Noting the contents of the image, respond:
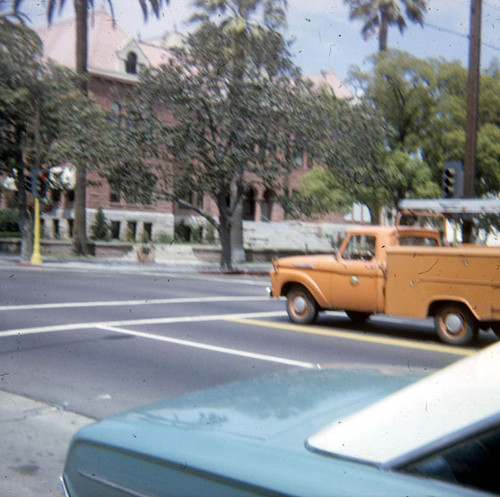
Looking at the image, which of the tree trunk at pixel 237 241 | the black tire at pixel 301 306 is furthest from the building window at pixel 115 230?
the black tire at pixel 301 306

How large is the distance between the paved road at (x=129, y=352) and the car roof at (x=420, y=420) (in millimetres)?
1365

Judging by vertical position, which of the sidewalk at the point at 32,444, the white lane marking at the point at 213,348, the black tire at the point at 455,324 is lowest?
the sidewalk at the point at 32,444

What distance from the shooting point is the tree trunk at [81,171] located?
31.8 meters

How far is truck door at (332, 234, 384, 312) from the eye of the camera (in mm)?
11570

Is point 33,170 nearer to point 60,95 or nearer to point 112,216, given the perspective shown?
point 60,95

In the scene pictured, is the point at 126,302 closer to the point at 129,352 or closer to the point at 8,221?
the point at 129,352

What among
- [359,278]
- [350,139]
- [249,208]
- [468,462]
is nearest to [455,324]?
[359,278]

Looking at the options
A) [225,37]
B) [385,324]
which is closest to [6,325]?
[385,324]

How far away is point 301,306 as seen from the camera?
12656mm

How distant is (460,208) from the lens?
11.9m

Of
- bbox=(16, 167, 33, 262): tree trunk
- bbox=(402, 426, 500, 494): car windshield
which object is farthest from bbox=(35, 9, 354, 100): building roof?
bbox=(402, 426, 500, 494): car windshield

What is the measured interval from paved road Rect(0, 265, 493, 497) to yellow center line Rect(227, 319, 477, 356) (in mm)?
19

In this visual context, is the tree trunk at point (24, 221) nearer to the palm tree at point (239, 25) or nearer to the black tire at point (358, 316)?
the palm tree at point (239, 25)

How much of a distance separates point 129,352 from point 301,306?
432 cm
